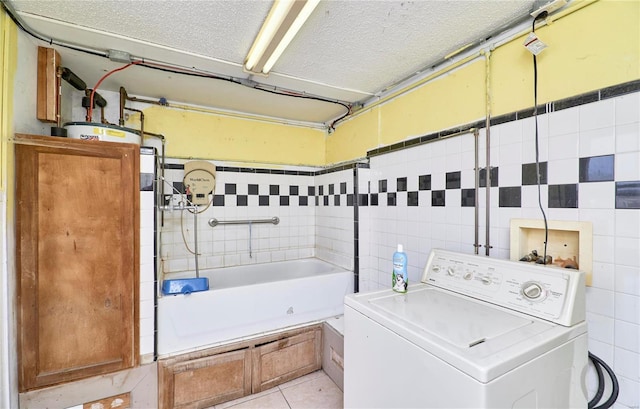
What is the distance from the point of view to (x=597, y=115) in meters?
1.09

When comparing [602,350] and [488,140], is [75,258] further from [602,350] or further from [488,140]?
[602,350]

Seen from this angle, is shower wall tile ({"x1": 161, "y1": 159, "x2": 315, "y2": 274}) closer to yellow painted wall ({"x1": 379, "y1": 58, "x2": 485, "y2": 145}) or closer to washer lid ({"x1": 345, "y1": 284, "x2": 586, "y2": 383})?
yellow painted wall ({"x1": 379, "y1": 58, "x2": 485, "y2": 145})

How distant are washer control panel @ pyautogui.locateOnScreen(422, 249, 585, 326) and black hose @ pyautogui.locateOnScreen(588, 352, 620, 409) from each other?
1.06 ft

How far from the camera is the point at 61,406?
1474mm

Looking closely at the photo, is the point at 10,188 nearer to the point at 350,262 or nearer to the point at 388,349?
the point at 388,349

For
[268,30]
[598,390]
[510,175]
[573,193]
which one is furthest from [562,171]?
[268,30]

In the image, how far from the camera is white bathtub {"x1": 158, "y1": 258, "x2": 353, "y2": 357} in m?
1.77

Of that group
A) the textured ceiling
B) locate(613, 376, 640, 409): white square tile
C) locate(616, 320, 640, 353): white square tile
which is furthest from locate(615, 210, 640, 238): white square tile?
the textured ceiling

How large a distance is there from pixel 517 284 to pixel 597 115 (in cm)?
78

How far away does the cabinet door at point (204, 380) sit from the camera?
1691 millimetres

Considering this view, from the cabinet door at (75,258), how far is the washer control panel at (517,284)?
181 centimetres

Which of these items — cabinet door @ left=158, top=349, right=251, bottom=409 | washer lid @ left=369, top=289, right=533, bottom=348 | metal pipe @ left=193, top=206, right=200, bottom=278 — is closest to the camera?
washer lid @ left=369, top=289, right=533, bottom=348

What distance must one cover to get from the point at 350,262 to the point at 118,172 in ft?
6.25

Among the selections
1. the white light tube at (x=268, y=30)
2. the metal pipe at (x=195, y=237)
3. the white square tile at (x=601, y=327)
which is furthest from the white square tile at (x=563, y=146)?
the metal pipe at (x=195, y=237)
